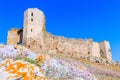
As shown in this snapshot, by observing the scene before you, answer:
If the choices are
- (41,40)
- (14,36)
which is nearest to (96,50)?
(41,40)

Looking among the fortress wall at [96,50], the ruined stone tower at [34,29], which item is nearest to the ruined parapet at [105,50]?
the fortress wall at [96,50]

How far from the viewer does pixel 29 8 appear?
171ft

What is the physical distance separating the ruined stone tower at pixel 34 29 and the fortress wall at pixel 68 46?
204 centimetres

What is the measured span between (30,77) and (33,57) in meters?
3.19

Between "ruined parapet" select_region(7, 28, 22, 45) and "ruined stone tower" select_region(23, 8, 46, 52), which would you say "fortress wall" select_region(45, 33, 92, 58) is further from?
"ruined parapet" select_region(7, 28, 22, 45)

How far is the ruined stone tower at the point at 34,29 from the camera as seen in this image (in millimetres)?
49406

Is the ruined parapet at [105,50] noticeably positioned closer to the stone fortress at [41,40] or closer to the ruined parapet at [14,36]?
the stone fortress at [41,40]

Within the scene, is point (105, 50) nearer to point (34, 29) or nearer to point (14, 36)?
point (34, 29)

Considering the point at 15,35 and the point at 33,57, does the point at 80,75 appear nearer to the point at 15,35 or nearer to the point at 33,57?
the point at 33,57

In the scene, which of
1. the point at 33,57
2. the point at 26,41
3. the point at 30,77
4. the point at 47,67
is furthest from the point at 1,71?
the point at 26,41

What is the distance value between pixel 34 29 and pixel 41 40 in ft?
8.08

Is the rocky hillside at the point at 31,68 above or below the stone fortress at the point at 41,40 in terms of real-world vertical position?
below

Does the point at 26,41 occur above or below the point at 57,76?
above

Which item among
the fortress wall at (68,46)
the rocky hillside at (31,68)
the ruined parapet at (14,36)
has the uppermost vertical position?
the ruined parapet at (14,36)
